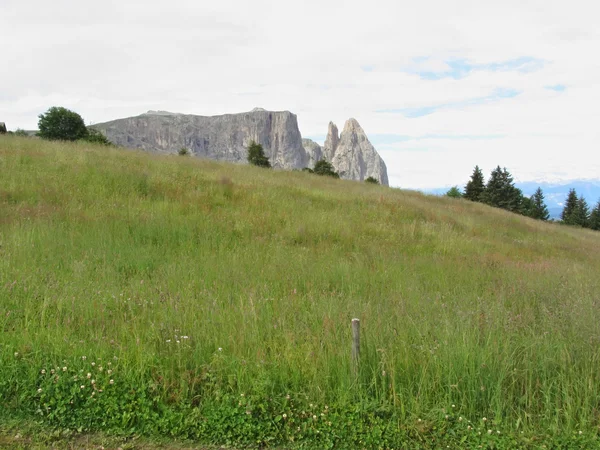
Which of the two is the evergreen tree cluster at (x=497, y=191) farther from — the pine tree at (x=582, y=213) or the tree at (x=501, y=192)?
the pine tree at (x=582, y=213)

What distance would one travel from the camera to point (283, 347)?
3.16 m

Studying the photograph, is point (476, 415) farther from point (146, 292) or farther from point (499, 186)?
point (499, 186)

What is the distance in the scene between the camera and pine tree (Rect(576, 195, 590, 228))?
187 feet

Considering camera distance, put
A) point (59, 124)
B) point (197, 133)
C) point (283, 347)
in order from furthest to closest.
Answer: point (197, 133)
point (59, 124)
point (283, 347)

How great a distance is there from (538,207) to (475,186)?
15.0m

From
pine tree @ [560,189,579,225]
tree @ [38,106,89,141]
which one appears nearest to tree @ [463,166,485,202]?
pine tree @ [560,189,579,225]

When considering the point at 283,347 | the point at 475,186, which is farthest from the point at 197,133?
the point at 283,347

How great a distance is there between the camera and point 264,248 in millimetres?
6805

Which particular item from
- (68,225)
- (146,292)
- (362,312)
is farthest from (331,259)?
(68,225)

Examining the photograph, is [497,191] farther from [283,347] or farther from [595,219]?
[283,347]

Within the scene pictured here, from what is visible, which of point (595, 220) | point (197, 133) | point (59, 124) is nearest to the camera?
point (59, 124)

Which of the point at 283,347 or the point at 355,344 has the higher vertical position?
the point at 355,344

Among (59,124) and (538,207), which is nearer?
(59,124)

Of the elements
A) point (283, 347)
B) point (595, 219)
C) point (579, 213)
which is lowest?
point (283, 347)
